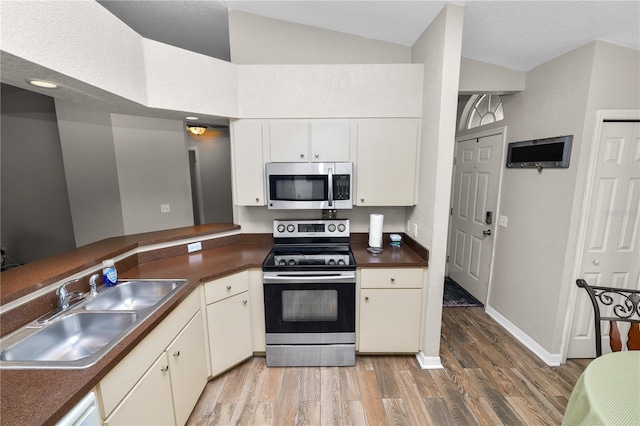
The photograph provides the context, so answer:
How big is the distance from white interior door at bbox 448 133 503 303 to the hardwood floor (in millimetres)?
977

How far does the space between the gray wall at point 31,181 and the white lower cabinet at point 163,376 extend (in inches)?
124

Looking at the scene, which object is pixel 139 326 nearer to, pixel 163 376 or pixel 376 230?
pixel 163 376

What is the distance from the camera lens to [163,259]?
217cm

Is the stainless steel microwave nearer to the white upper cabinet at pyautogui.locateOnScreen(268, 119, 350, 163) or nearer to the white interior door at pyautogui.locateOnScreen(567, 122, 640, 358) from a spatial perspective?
the white upper cabinet at pyautogui.locateOnScreen(268, 119, 350, 163)

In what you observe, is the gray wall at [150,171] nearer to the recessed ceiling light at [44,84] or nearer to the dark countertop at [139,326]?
the dark countertop at [139,326]

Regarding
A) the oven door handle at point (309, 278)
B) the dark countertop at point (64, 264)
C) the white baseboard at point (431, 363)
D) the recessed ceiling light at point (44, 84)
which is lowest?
the white baseboard at point (431, 363)

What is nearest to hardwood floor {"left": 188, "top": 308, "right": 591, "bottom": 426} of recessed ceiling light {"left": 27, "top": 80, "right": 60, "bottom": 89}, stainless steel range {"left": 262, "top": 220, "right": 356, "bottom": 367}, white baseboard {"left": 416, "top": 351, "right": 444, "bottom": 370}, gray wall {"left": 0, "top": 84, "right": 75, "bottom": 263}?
white baseboard {"left": 416, "top": 351, "right": 444, "bottom": 370}

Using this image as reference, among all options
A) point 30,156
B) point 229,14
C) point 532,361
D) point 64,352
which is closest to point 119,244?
point 64,352

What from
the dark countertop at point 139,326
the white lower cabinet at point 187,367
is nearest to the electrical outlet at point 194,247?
the dark countertop at point 139,326

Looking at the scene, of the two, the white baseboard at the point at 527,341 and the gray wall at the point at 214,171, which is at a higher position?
the gray wall at the point at 214,171

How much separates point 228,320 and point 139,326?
2.75 ft

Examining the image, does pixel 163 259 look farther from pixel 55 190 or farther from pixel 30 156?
pixel 30 156

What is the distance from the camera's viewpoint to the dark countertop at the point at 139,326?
82 centimetres

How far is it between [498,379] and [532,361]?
0.47 metres
